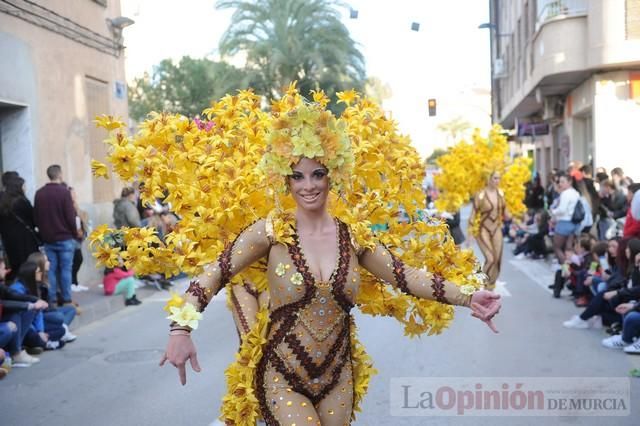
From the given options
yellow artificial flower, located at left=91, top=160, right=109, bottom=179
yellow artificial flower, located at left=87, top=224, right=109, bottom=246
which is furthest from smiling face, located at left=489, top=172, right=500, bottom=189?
yellow artificial flower, located at left=87, top=224, right=109, bottom=246

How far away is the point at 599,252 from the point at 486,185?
6.29 feet

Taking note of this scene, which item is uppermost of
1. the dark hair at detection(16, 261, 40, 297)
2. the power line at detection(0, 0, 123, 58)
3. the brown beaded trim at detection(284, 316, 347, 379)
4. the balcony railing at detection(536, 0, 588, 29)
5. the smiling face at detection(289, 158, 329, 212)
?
the balcony railing at detection(536, 0, 588, 29)

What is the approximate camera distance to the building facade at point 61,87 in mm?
12148

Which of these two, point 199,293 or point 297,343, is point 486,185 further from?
point 199,293

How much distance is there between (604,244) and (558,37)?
10234 mm

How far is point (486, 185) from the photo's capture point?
11555 millimetres

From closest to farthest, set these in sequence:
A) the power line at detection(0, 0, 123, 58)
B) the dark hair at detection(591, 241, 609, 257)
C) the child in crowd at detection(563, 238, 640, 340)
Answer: the child in crowd at detection(563, 238, 640, 340) < the dark hair at detection(591, 241, 609, 257) < the power line at detection(0, 0, 123, 58)

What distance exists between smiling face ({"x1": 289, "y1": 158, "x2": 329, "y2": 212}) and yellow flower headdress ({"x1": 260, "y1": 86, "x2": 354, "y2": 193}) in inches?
1.2

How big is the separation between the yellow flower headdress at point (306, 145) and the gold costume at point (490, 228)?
298 inches

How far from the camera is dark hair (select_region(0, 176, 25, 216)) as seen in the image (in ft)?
33.5

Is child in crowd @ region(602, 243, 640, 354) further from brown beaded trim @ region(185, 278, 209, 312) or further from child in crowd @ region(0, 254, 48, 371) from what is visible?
child in crowd @ region(0, 254, 48, 371)

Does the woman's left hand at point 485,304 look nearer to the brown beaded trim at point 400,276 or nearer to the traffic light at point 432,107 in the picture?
the brown beaded trim at point 400,276

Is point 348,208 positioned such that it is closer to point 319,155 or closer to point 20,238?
point 319,155

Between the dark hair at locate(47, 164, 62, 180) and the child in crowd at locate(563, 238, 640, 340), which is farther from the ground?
the dark hair at locate(47, 164, 62, 180)
